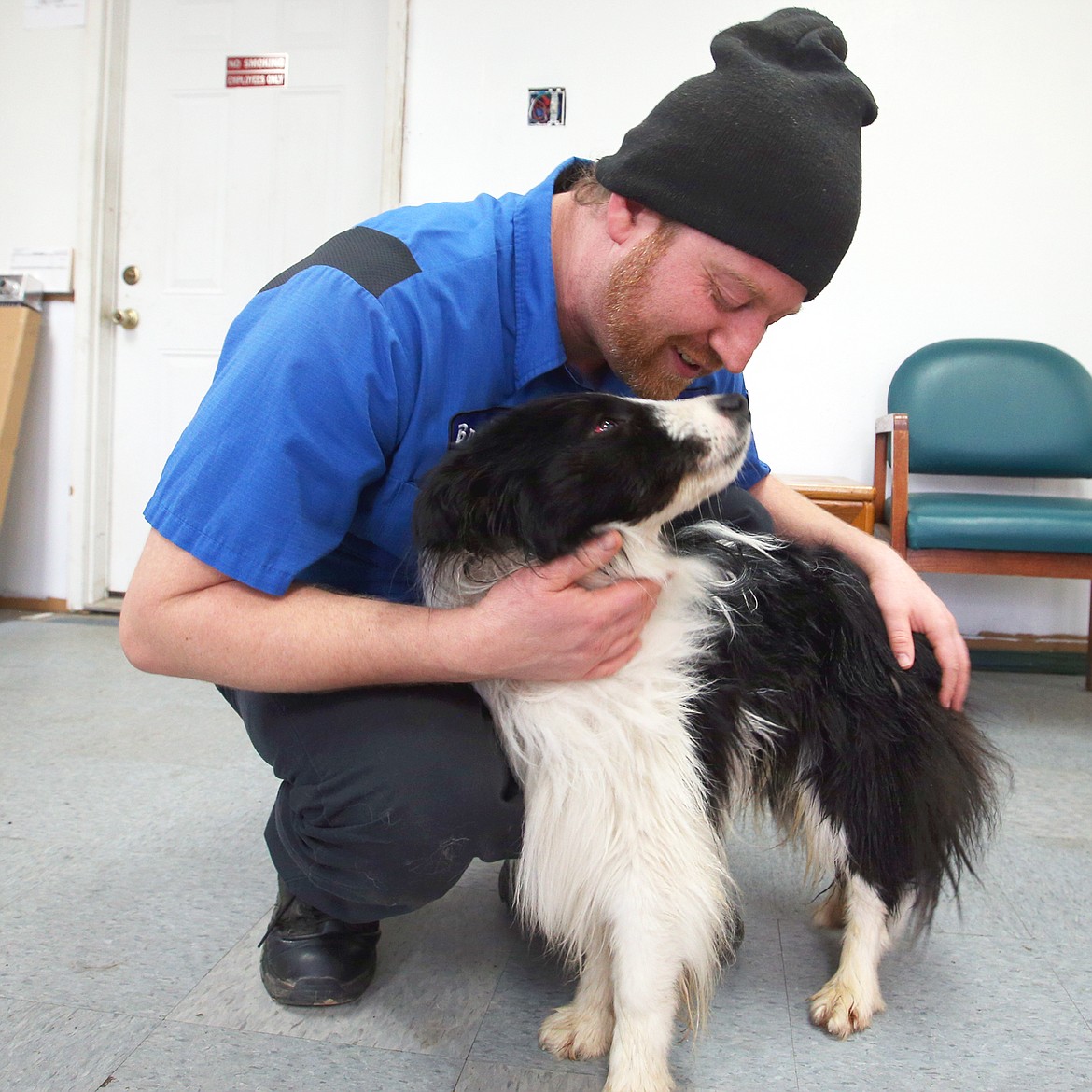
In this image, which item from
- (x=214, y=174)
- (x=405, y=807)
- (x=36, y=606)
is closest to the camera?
(x=405, y=807)

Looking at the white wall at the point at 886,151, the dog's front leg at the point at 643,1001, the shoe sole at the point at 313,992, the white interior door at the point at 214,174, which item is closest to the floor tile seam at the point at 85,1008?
the shoe sole at the point at 313,992

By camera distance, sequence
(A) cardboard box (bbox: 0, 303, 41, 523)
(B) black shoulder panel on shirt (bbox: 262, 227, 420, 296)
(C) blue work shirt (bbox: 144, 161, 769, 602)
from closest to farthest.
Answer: (C) blue work shirt (bbox: 144, 161, 769, 602)
(B) black shoulder panel on shirt (bbox: 262, 227, 420, 296)
(A) cardboard box (bbox: 0, 303, 41, 523)

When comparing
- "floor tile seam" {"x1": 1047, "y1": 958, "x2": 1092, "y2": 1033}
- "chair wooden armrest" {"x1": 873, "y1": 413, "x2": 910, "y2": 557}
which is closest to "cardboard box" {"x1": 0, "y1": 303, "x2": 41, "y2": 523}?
"chair wooden armrest" {"x1": 873, "y1": 413, "x2": 910, "y2": 557}

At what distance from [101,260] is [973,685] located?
13.8 ft

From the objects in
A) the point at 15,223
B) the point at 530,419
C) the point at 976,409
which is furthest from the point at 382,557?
the point at 15,223

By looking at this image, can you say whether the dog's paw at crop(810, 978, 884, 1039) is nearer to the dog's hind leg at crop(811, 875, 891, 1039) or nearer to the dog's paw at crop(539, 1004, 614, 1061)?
the dog's hind leg at crop(811, 875, 891, 1039)

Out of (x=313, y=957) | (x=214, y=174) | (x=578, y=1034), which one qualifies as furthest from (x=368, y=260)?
(x=214, y=174)

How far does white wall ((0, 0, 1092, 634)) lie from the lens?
351cm

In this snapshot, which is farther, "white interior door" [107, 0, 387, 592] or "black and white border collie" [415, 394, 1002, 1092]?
"white interior door" [107, 0, 387, 592]

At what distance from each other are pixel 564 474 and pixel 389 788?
51cm

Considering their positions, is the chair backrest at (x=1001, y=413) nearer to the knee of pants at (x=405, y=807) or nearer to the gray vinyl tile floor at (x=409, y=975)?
the gray vinyl tile floor at (x=409, y=975)

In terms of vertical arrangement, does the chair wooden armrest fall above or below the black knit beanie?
below

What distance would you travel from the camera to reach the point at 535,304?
1.34 metres

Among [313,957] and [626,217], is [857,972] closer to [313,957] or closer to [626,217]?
[313,957]
